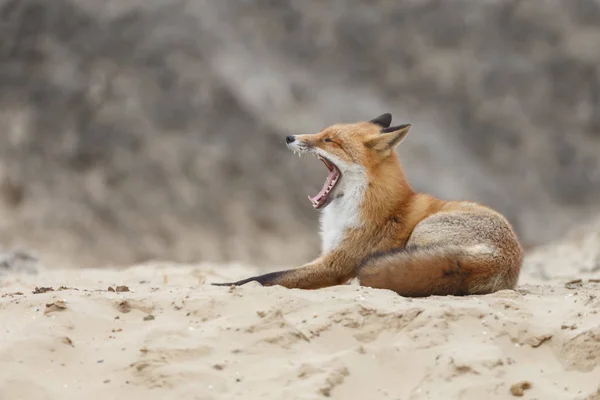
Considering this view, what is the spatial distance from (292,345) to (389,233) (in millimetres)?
1657

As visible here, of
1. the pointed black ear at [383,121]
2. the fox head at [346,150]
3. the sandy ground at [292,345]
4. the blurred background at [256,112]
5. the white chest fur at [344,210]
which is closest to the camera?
the sandy ground at [292,345]

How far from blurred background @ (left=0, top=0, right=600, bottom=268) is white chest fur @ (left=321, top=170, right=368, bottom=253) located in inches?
250

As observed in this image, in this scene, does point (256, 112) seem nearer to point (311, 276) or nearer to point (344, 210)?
point (344, 210)

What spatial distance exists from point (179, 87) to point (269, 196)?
76.1 inches

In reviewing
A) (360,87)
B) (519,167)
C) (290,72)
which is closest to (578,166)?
(519,167)

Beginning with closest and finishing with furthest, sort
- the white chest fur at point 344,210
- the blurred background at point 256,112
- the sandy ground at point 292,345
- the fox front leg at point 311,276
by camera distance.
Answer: the sandy ground at point 292,345, the fox front leg at point 311,276, the white chest fur at point 344,210, the blurred background at point 256,112

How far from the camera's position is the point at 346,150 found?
17.6 ft

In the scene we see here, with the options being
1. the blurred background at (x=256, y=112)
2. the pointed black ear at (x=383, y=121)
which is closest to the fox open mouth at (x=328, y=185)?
the pointed black ear at (x=383, y=121)

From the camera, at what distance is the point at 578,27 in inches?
536

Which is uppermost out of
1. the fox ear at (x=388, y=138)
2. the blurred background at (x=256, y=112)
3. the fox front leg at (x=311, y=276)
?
the blurred background at (x=256, y=112)

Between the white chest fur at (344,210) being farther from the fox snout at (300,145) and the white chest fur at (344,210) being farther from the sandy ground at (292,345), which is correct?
Answer: the sandy ground at (292,345)

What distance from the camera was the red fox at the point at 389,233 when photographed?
15.0 feet

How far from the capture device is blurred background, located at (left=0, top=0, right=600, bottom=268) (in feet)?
38.5

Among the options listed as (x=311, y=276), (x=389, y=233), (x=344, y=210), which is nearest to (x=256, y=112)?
(x=344, y=210)
